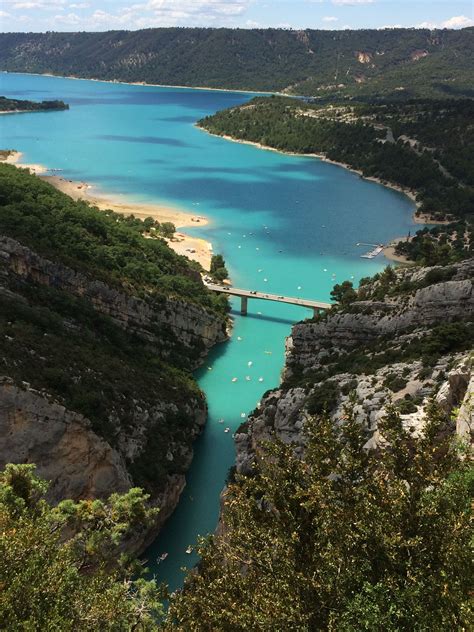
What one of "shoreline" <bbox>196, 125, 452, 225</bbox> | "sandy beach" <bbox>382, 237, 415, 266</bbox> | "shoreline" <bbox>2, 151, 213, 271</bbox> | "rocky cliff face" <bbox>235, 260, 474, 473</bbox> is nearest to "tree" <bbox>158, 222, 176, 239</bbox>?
"shoreline" <bbox>2, 151, 213, 271</bbox>

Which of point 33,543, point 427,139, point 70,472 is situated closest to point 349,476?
point 33,543

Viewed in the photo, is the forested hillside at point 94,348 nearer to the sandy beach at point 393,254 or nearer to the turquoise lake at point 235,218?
the turquoise lake at point 235,218

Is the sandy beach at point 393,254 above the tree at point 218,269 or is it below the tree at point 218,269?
above

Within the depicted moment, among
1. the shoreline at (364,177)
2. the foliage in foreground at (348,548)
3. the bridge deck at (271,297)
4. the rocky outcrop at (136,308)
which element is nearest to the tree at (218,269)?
the bridge deck at (271,297)

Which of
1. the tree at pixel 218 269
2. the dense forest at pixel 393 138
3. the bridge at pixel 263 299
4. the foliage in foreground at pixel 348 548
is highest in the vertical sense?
the dense forest at pixel 393 138

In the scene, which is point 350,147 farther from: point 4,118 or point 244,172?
point 4,118

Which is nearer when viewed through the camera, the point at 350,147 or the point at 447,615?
the point at 447,615

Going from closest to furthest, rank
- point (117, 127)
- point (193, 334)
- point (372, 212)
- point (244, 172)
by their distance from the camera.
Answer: point (193, 334), point (372, 212), point (244, 172), point (117, 127)
